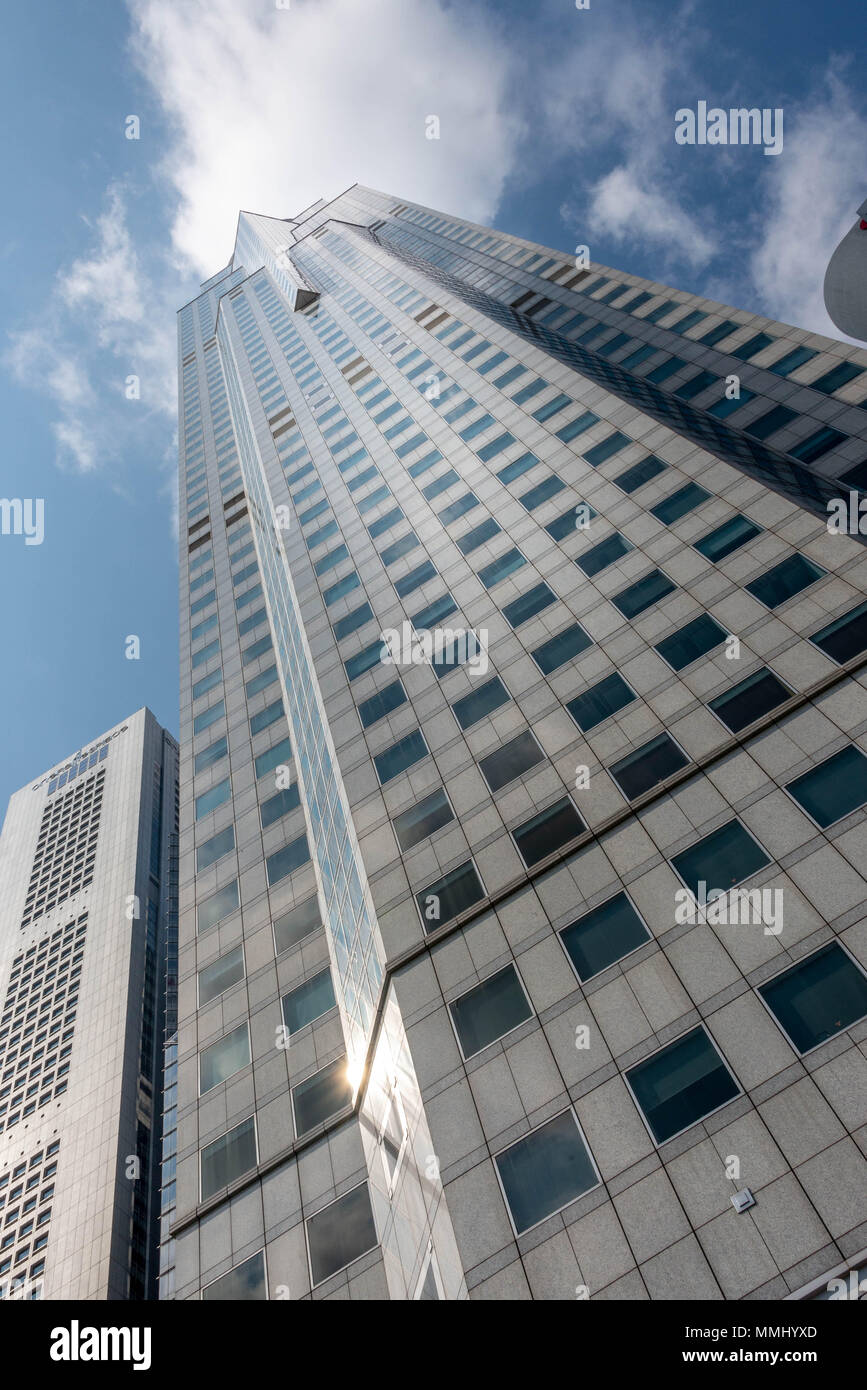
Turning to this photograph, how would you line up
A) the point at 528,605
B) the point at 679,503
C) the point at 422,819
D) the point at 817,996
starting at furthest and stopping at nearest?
1. the point at 528,605
2. the point at 679,503
3. the point at 422,819
4. the point at 817,996

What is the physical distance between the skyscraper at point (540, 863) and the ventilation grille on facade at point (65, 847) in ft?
174

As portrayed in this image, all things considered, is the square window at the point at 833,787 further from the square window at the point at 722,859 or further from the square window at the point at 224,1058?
the square window at the point at 224,1058

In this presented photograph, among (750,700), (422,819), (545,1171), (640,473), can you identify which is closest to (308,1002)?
(422,819)

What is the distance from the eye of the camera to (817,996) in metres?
17.4

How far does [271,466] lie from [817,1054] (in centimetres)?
4931

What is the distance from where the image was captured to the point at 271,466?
188ft

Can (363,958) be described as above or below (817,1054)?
below

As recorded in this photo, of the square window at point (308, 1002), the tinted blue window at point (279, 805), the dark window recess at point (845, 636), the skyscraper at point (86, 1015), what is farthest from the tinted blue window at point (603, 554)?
the skyscraper at point (86, 1015)

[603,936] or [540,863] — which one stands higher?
[540,863]

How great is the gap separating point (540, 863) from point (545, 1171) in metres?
7.72

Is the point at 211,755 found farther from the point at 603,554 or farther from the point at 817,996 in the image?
the point at 817,996

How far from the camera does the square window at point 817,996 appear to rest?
16.9 metres
